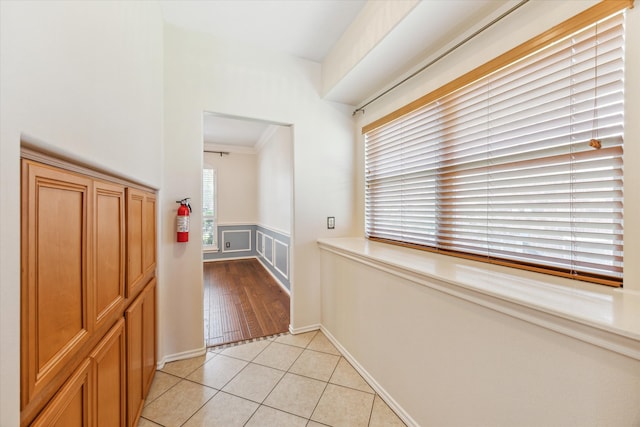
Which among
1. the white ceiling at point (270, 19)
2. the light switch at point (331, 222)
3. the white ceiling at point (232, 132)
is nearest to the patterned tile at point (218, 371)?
the light switch at point (331, 222)

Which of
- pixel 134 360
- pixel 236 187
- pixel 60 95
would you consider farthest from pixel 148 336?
pixel 236 187

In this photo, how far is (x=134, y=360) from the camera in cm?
127

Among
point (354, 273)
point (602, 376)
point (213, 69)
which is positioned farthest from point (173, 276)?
point (602, 376)

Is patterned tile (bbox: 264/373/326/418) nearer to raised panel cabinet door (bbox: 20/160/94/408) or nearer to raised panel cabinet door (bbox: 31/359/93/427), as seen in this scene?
raised panel cabinet door (bbox: 31/359/93/427)

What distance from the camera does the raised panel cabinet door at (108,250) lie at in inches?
34.1

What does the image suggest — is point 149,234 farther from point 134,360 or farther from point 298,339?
point 298,339

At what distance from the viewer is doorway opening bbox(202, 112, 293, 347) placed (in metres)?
2.73

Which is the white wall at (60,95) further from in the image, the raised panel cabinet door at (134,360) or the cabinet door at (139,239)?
the raised panel cabinet door at (134,360)

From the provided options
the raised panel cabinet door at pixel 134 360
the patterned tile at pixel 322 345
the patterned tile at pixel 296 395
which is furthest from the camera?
the patterned tile at pixel 322 345

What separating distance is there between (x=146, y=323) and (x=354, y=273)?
144 cm

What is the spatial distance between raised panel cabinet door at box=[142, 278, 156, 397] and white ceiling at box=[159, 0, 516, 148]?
2069 millimetres

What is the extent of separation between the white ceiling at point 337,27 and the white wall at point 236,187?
383 centimetres

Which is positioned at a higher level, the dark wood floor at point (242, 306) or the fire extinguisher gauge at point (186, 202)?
the fire extinguisher gauge at point (186, 202)

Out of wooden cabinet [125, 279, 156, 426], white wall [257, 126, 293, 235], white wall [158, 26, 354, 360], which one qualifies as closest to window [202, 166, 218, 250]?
white wall [257, 126, 293, 235]
